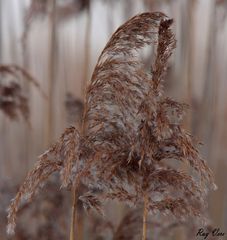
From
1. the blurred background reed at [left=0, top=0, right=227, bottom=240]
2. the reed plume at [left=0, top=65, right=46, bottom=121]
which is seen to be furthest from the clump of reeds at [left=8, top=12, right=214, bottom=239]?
the reed plume at [left=0, top=65, right=46, bottom=121]

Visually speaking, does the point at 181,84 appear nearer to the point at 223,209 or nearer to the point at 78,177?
the point at 223,209

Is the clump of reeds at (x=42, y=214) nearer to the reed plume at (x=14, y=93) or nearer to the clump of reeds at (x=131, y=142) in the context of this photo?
the reed plume at (x=14, y=93)

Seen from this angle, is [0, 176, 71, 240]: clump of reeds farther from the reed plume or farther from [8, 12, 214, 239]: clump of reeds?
[8, 12, 214, 239]: clump of reeds

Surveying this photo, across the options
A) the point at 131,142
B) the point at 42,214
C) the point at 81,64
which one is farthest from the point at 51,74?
the point at 131,142

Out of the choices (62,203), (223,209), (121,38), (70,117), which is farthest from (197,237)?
(121,38)

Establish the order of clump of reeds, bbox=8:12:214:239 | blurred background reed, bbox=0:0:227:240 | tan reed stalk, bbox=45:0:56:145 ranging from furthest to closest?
tan reed stalk, bbox=45:0:56:145
blurred background reed, bbox=0:0:227:240
clump of reeds, bbox=8:12:214:239

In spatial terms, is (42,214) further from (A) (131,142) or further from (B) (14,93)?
(A) (131,142)
